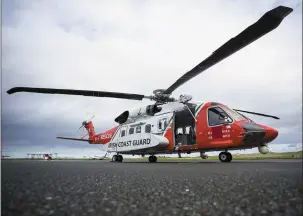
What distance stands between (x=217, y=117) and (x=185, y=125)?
1960 millimetres

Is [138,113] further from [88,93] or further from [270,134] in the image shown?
[270,134]

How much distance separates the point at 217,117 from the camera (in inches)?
452

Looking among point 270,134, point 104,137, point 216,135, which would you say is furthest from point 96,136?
point 270,134

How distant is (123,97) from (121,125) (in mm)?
4967

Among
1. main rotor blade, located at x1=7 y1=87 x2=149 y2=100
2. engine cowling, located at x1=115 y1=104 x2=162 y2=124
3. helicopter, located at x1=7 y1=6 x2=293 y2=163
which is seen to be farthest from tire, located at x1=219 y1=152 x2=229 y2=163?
main rotor blade, located at x1=7 y1=87 x2=149 y2=100

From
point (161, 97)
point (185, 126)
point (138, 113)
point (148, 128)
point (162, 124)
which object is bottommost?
point (148, 128)

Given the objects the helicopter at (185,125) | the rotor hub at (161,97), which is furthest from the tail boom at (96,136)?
the rotor hub at (161,97)

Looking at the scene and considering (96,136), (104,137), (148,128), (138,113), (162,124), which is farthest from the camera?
(96,136)

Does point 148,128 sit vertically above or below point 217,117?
below

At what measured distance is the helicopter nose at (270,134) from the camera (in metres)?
10.3

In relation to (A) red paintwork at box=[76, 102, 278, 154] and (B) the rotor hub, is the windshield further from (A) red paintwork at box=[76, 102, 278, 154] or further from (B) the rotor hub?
(B) the rotor hub

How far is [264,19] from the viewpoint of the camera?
5039mm

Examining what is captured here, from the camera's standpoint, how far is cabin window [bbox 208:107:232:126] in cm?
1123

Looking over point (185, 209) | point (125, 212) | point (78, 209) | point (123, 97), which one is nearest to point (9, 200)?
point (78, 209)
